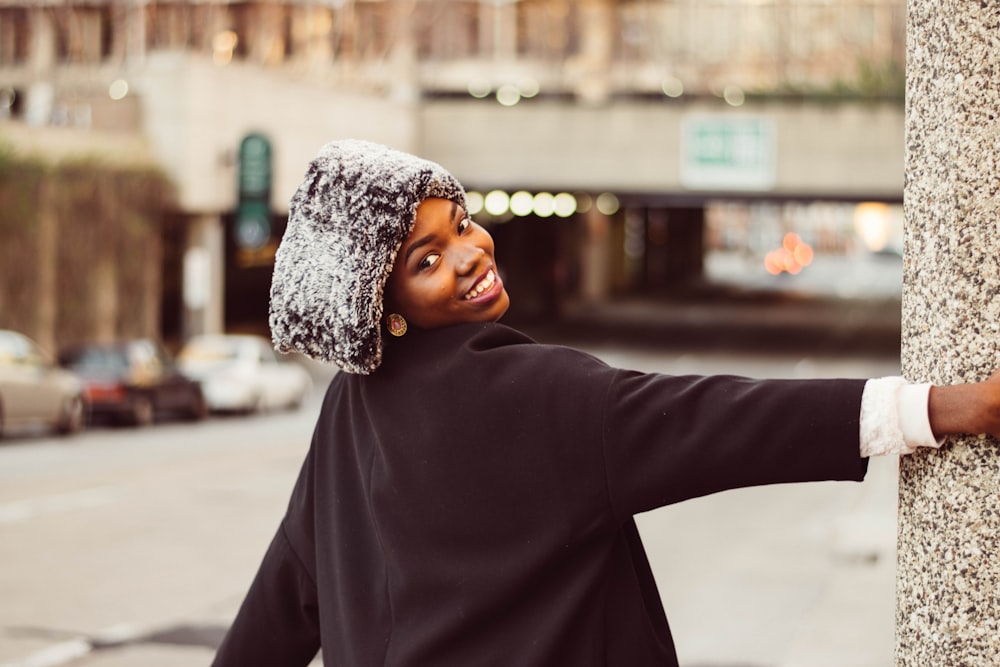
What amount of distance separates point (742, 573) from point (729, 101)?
29.2 m

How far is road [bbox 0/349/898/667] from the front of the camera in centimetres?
816

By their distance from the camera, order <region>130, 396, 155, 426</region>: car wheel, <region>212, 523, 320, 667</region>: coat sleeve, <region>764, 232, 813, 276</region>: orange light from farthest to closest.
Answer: <region>764, 232, 813, 276</region>: orange light < <region>130, 396, 155, 426</region>: car wheel < <region>212, 523, 320, 667</region>: coat sleeve

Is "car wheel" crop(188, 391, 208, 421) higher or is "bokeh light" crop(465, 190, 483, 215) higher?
"bokeh light" crop(465, 190, 483, 215)

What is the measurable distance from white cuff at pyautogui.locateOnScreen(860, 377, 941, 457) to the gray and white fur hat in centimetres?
70

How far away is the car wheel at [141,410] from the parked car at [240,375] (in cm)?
208

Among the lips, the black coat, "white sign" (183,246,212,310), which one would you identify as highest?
the lips

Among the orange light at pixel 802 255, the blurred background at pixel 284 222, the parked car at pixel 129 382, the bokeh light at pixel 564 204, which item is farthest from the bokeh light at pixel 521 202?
the orange light at pixel 802 255

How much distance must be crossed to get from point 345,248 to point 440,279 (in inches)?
5.8

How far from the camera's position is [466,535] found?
2123 mm

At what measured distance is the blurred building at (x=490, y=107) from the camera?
103 feet

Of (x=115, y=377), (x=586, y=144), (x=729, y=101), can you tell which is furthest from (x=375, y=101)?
(x=115, y=377)

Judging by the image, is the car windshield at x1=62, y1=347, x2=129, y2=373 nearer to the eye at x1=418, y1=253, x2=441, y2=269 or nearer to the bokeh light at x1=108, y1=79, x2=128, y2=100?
the bokeh light at x1=108, y1=79, x2=128, y2=100

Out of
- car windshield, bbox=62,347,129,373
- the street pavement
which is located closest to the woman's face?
the street pavement

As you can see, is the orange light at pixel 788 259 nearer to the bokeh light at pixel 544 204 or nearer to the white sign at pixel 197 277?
the bokeh light at pixel 544 204
